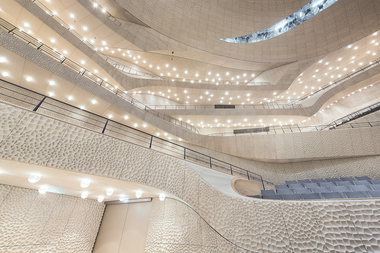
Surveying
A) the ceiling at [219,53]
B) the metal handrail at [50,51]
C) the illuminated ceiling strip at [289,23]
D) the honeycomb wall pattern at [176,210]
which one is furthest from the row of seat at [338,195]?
the illuminated ceiling strip at [289,23]

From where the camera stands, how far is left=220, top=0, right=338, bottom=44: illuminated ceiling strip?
1513 cm

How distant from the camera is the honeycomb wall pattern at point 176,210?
Answer: 3461mm

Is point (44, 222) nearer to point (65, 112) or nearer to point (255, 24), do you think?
point (65, 112)

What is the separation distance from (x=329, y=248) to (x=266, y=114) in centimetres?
1249

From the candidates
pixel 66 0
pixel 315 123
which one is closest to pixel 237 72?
pixel 315 123

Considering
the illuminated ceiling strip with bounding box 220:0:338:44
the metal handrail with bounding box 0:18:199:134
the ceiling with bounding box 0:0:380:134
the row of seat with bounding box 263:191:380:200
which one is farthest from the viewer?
the illuminated ceiling strip with bounding box 220:0:338:44

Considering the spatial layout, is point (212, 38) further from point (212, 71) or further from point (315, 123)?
point (315, 123)

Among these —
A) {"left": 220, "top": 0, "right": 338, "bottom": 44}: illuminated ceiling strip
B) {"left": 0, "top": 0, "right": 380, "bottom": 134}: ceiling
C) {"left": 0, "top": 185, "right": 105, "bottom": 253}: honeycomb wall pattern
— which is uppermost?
{"left": 220, "top": 0, "right": 338, "bottom": 44}: illuminated ceiling strip

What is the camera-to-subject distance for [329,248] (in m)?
3.53

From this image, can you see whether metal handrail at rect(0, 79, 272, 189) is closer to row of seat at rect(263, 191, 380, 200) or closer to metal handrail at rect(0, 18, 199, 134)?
metal handrail at rect(0, 18, 199, 134)

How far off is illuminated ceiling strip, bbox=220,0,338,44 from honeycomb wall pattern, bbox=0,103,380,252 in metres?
17.6

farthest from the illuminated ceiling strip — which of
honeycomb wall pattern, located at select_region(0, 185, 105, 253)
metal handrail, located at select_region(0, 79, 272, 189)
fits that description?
honeycomb wall pattern, located at select_region(0, 185, 105, 253)

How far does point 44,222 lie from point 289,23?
81.3ft

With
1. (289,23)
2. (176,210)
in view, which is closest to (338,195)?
(176,210)
